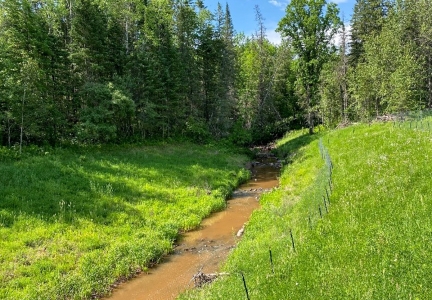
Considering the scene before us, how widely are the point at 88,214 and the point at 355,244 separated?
11.6 metres

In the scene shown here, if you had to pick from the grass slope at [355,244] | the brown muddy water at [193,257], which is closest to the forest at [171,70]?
the brown muddy water at [193,257]

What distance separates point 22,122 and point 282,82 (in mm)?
51025

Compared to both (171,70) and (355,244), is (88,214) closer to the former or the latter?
(355,244)

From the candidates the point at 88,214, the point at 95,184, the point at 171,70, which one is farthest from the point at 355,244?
the point at 171,70

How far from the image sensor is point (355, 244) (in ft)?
23.5

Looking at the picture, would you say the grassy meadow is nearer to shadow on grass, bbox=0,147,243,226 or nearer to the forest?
shadow on grass, bbox=0,147,243,226

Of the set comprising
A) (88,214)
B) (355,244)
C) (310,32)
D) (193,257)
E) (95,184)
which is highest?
(310,32)

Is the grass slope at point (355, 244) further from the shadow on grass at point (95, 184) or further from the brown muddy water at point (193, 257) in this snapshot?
the shadow on grass at point (95, 184)

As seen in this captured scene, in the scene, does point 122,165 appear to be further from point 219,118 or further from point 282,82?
point 282,82

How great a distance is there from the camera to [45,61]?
2536 cm

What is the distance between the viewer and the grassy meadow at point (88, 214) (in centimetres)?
1043

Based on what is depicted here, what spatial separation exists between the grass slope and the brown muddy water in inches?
49.3

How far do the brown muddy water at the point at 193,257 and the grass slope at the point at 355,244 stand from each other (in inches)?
49.3

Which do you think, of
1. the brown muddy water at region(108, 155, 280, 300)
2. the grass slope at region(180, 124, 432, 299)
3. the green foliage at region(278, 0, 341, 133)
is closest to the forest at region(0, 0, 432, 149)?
the green foliage at region(278, 0, 341, 133)
